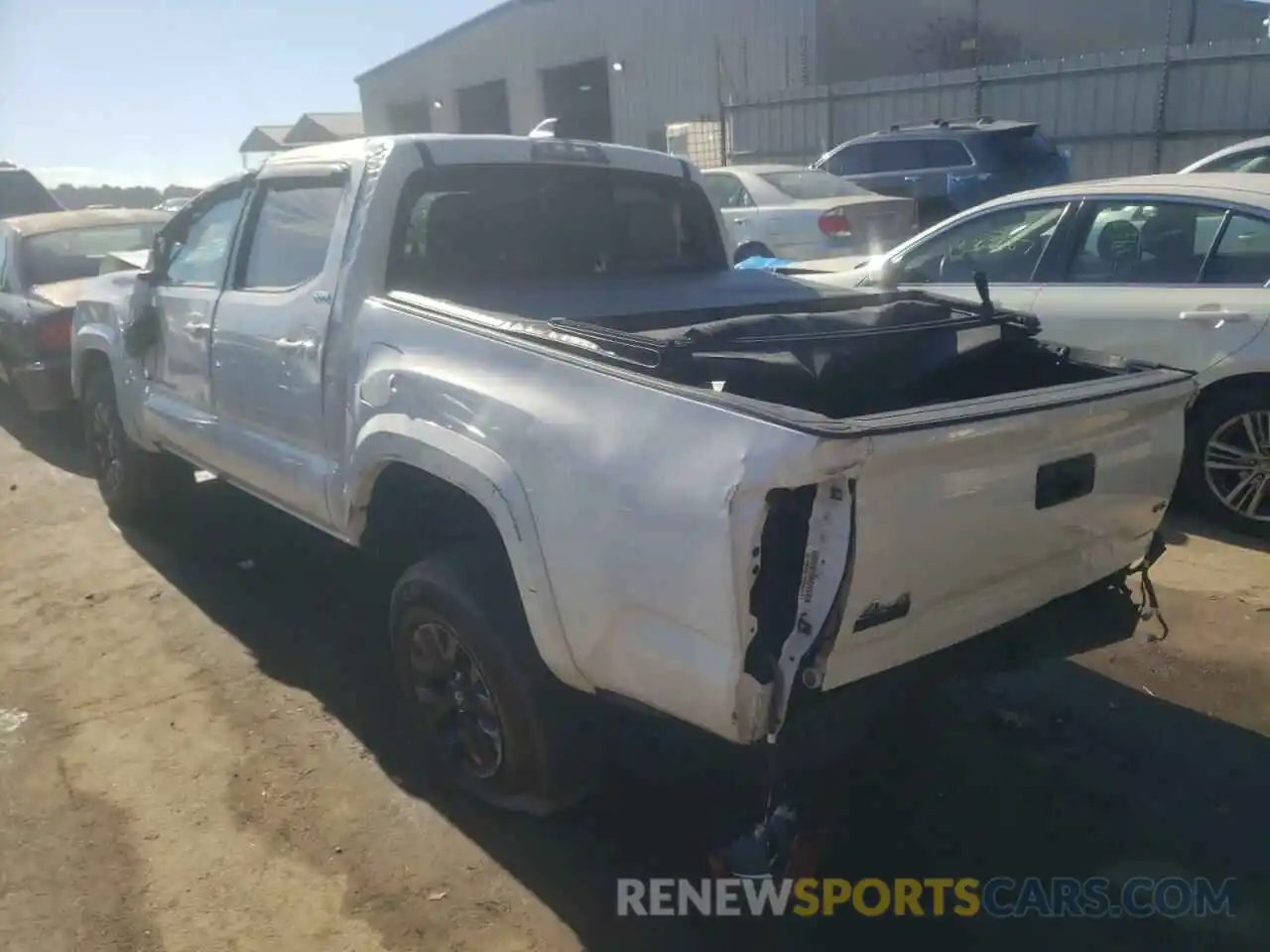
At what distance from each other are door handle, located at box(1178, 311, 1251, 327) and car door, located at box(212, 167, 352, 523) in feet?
12.7

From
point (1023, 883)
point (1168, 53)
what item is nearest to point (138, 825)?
point (1023, 883)

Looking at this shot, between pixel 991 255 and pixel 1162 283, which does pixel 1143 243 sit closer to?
pixel 1162 283

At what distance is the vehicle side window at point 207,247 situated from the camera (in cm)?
456

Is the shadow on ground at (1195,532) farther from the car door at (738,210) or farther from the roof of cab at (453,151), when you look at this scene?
the car door at (738,210)

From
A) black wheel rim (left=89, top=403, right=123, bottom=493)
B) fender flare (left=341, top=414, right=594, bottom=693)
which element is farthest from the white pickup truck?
black wheel rim (left=89, top=403, right=123, bottom=493)

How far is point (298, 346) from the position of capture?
3754 millimetres

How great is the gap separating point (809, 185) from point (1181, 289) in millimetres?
6774

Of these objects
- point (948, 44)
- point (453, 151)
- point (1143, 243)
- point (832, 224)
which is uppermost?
point (948, 44)

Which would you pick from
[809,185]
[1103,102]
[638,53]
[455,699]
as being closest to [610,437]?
[455,699]

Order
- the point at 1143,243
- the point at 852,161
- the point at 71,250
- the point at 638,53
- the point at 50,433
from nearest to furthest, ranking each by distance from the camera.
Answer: the point at 1143,243, the point at 71,250, the point at 50,433, the point at 852,161, the point at 638,53

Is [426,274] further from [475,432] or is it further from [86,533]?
[86,533]

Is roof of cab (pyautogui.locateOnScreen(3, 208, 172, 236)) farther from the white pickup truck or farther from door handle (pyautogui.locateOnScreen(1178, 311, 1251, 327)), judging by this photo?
door handle (pyautogui.locateOnScreen(1178, 311, 1251, 327))

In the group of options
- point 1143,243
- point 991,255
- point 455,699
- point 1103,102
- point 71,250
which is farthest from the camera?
point 1103,102

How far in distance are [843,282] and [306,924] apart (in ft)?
17.2
